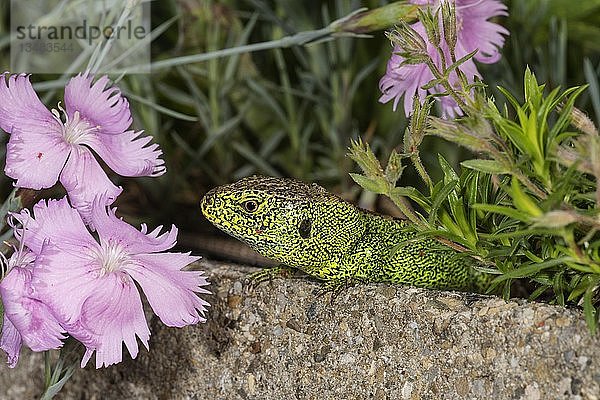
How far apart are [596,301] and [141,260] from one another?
0.34 meters

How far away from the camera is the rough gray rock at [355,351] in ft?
1.88

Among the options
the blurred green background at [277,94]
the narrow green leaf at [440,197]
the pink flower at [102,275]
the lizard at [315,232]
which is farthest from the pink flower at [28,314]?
the blurred green background at [277,94]

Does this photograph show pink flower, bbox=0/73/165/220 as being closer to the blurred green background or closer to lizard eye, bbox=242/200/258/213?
lizard eye, bbox=242/200/258/213

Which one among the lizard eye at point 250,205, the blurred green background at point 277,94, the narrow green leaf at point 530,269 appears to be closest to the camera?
the narrow green leaf at point 530,269

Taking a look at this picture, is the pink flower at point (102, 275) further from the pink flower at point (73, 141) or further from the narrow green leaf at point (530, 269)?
the narrow green leaf at point (530, 269)

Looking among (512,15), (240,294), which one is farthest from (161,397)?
(512,15)

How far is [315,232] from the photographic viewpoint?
716 millimetres

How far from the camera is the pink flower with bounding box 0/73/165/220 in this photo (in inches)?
25.0

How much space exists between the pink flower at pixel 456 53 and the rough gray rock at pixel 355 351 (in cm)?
17

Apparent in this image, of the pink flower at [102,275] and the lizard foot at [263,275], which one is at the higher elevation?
the pink flower at [102,275]

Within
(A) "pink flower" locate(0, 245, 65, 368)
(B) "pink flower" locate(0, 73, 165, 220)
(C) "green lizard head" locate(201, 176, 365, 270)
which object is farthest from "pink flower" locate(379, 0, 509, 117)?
(A) "pink flower" locate(0, 245, 65, 368)

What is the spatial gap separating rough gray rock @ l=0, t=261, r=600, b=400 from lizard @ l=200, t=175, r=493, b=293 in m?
0.03

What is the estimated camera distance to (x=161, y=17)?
1.53 metres

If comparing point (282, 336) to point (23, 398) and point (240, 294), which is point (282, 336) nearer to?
point (240, 294)
